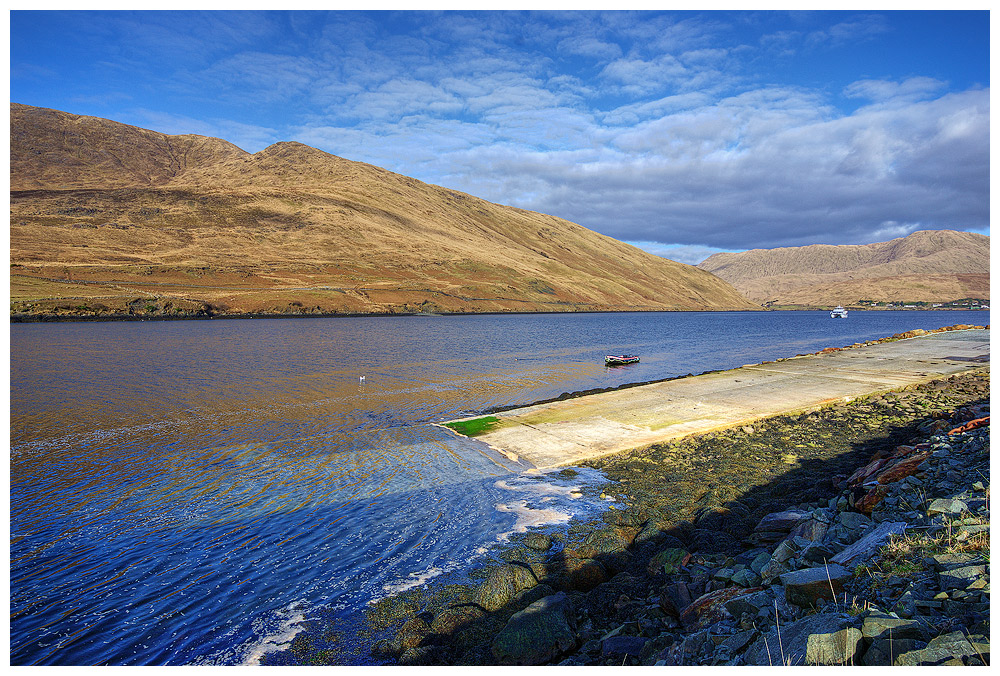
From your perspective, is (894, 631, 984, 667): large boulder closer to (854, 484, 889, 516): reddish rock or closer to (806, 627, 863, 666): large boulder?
(806, 627, 863, 666): large boulder

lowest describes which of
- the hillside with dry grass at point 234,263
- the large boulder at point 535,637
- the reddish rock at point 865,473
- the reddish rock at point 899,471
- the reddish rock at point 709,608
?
the large boulder at point 535,637

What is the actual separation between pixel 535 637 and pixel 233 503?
10928mm

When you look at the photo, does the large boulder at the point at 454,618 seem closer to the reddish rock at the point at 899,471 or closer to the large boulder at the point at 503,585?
the large boulder at the point at 503,585

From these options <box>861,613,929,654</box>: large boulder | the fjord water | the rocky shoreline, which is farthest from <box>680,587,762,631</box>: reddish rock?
the fjord water

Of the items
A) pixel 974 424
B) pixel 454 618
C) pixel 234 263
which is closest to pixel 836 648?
pixel 454 618

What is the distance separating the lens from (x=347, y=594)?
9844 millimetres

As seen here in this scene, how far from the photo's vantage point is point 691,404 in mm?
25266

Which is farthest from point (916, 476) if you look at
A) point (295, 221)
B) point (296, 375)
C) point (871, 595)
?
point (295, 221)

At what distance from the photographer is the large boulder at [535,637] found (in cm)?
742

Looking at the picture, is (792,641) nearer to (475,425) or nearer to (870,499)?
(870,499)

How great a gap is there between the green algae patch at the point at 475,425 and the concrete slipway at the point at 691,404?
0.42 metres

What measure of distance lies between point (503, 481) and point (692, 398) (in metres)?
14.9

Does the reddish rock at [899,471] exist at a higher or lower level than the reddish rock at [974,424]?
lower

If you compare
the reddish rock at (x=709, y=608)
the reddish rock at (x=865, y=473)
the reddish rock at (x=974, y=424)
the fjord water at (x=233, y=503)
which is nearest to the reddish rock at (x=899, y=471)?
the reddish rock at (x=865, y=473)
